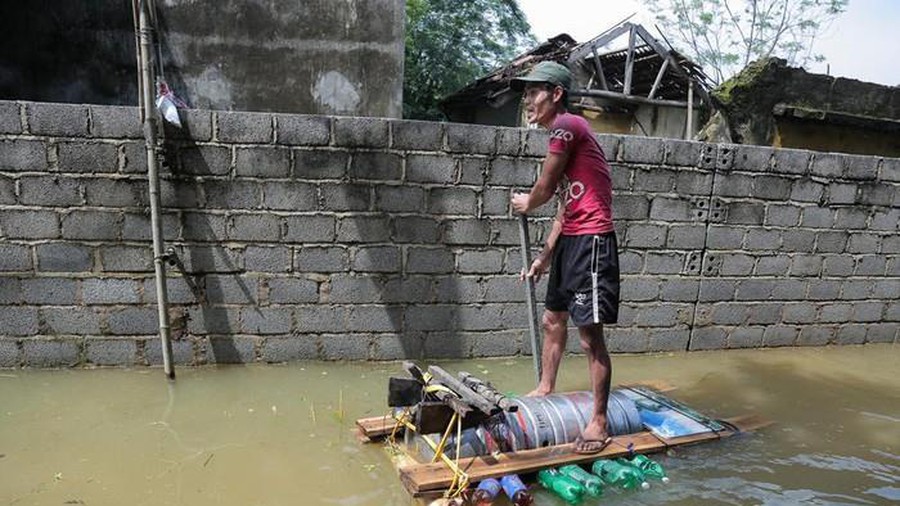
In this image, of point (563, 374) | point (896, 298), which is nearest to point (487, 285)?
point (563, 374)

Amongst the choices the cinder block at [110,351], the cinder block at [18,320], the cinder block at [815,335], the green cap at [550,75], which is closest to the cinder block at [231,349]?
the cinder block at [110,351]

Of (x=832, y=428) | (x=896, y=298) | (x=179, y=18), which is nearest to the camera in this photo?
(x=832, y=428)

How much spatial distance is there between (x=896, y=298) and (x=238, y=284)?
229 inches

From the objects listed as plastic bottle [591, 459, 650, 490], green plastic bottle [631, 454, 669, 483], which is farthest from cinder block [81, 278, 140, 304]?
green plastic bottle [631, 454, 669, 483]

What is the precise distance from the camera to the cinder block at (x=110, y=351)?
153 inches

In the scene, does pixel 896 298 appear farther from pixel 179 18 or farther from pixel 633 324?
pixel 179 18

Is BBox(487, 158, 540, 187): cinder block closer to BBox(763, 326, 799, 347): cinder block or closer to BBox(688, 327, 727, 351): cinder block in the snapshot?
BBox(688, 327, 727, 351): cinder block

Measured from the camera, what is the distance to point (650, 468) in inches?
114

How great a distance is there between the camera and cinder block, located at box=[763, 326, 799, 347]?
507 cm

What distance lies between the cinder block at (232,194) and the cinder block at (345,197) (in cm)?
43

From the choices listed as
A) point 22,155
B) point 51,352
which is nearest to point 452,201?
point 22,155

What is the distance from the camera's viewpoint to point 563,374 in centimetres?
434

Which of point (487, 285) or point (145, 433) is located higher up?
point (487, 285)

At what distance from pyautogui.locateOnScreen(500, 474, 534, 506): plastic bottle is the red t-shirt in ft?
4.13
